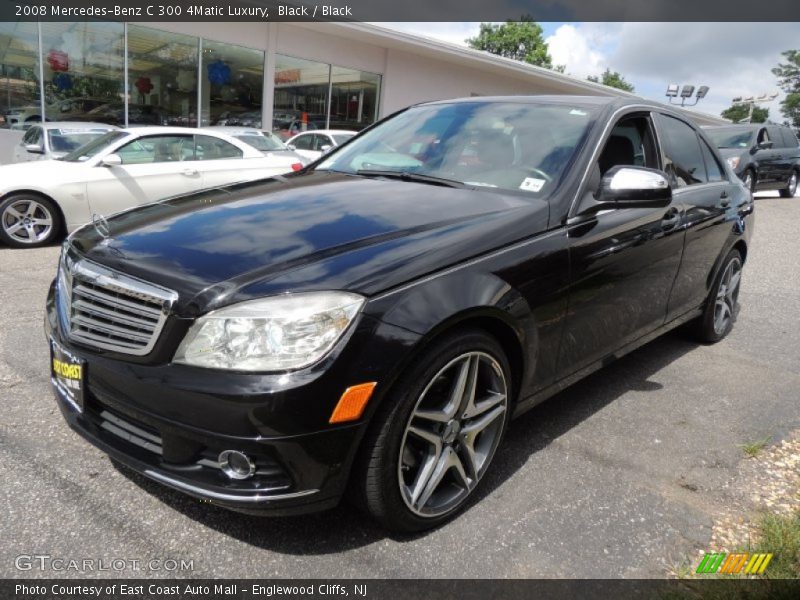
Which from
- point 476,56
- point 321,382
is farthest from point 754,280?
point 476,56

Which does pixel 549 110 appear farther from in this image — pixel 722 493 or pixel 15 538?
pixel 15 538

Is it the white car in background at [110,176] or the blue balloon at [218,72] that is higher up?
the blue balloon at [218,72]

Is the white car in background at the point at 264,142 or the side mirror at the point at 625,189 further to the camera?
the white car in background at the point at 264,142

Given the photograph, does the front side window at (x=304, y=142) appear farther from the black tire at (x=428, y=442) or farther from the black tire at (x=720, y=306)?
the black tire at (x=428, y=442)

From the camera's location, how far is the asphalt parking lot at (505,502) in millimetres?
2248

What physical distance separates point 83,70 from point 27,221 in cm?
756

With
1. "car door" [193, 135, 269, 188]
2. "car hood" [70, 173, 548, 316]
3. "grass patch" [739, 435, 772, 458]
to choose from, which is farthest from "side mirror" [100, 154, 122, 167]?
"grass patch" [739, 435, 772, 458]

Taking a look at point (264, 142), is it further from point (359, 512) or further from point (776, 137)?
point (776, 137)

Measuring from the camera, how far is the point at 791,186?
16266 mm

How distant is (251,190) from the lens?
318 centimetres

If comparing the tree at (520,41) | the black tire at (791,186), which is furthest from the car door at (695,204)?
the tree at (520,41)

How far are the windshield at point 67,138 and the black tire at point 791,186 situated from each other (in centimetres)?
1552

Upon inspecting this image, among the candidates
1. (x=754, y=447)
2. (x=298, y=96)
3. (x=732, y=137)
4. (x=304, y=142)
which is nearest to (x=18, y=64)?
(x=304, y=142)

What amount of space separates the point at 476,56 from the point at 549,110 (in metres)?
16.9
